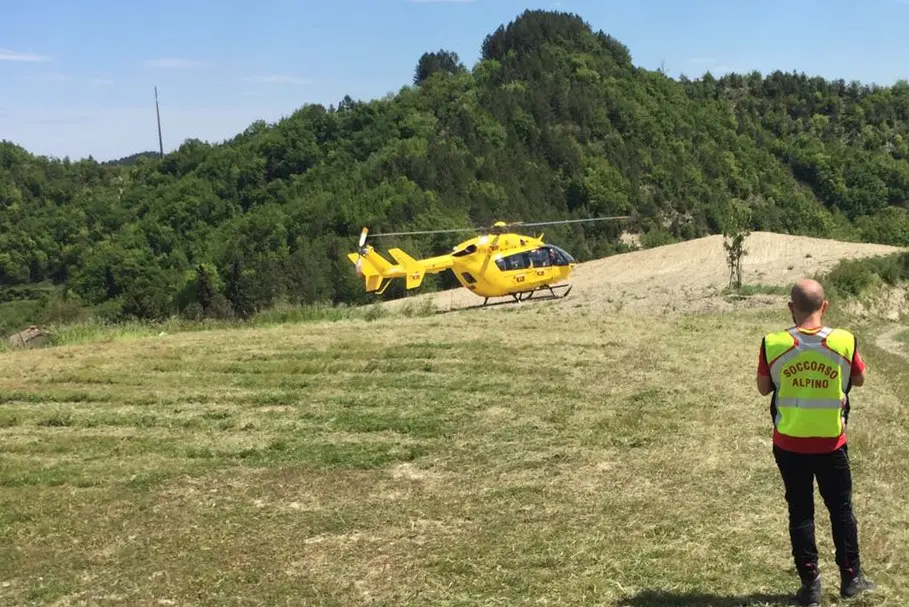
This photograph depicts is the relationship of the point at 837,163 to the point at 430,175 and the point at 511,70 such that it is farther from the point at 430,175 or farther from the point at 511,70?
the point at 430,175

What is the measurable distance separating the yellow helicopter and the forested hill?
28.4 m

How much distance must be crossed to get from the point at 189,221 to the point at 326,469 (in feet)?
300

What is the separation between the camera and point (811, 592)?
15.1 ft

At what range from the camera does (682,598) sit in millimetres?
4887

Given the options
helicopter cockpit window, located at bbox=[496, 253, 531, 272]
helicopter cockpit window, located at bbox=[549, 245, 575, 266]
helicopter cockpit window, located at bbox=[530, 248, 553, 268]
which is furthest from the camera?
helicopter cockpit window, located at bbox=[549, 245, 575, 266]

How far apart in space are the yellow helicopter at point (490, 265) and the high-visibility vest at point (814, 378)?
17824 mm

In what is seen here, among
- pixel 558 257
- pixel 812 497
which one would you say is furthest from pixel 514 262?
pixel 812 497

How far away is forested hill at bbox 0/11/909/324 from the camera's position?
66562 mm

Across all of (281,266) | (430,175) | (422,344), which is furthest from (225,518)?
(430,175)

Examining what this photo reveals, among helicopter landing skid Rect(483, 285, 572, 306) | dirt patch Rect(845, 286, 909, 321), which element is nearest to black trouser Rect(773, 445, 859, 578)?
dirt patch Rect(845, 286, 909, 321)

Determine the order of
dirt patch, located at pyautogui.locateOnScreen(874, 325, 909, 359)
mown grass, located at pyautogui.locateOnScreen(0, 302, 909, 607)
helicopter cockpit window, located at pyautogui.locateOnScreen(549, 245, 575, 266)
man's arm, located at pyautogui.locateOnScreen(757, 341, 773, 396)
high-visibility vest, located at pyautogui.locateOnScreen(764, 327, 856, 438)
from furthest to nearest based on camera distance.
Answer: helicopter cockpit window, located at pyautogui.locateOnScreen(549, 245, 575, 266), dirt patch, located at pyautogui.locateOnScreen(874, 325, 909, 359), mown grass, located at pyautogui.locateOnScreen(0, 302, 909, 607), man's arm, located at pyautogui.locateOnScreen(757, 341, 773, 396), high-visibility vest, located at pyautogui.locateOnScreen(764, 327, 856, 438)

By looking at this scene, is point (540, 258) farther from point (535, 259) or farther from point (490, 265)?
point (490, 265)

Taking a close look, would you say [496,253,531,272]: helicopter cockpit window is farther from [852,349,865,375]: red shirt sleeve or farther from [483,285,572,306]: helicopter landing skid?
[852,349,865,375]: red shirt sleeve

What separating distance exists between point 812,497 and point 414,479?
356cm
